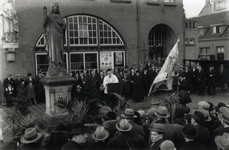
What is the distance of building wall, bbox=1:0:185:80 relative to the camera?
598 inches

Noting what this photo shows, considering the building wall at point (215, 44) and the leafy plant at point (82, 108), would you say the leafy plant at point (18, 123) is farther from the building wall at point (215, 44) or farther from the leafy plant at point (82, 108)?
the building wall at point (215, 44)

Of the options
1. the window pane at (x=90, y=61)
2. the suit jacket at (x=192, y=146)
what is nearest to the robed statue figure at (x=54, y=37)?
the suit jacket at (x=192, y=146)

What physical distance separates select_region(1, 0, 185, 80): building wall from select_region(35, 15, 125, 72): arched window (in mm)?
421

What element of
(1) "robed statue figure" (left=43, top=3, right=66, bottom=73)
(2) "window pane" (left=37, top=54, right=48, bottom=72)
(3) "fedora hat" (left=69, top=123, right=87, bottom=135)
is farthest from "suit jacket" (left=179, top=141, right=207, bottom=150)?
(2) "window pane" (left=37, top=54, right=48, bottom=72)

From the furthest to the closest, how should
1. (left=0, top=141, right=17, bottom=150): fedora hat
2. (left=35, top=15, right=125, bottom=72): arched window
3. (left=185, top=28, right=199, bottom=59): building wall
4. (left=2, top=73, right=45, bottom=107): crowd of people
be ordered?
(left=185, top=28, right=199, bottom=59): building wall, (left=35, top=15, right=125, bottom=72): arched window, (left=2, top=73, right=45, bottom=107): crowd of people, (left=0, top=141, right=17, bottom=150): fedora hat

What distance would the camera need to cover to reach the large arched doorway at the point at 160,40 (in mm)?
21375

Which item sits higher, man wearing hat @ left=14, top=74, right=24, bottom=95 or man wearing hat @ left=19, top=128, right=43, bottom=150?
man wearing hat @ left=14, top=74, right=24, bottom=95

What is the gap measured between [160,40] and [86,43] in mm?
7534

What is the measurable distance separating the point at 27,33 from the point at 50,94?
26.5 ft

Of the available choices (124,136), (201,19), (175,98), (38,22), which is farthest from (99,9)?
(201,19)

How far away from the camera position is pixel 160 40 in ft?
72.3

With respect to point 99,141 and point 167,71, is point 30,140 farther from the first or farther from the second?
point 167,71

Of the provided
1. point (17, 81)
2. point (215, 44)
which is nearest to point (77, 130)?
point (17, 81)

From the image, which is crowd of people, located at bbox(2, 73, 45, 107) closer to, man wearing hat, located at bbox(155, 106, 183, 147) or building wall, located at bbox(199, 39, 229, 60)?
man wearing hat, located at bbox(155, 106, 183, 147)
